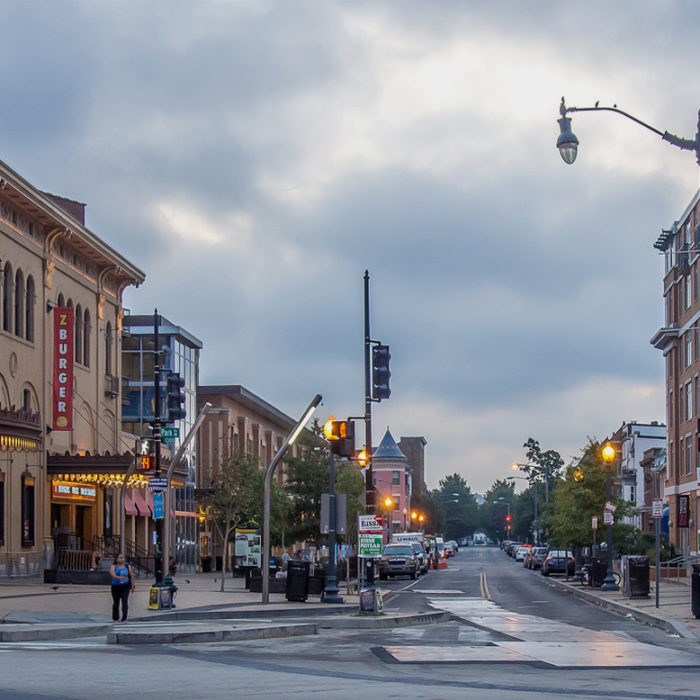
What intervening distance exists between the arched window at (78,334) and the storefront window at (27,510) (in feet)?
25.8

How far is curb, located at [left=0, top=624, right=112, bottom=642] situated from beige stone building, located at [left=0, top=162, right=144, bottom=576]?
45.9 ft


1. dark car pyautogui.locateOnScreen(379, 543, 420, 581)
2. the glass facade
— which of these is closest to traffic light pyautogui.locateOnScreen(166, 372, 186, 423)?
dark car pyautogui.locateOnScreen(379, 543, 420, 581)

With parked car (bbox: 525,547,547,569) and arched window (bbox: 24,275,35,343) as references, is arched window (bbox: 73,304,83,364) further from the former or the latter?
parked car (bbox: 525,547,547,569)

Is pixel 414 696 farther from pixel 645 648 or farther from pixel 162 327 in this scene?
pixel 162 327

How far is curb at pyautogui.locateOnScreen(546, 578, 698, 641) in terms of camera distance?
23.9m

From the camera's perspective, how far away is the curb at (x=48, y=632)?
21438mm

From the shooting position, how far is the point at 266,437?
8956 cm

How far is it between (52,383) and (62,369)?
79cm

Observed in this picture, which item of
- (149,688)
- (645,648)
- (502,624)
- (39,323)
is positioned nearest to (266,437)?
(39,323)

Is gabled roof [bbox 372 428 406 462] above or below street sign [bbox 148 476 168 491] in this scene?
above

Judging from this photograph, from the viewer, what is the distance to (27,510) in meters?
43.9

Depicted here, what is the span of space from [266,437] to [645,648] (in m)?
70.7

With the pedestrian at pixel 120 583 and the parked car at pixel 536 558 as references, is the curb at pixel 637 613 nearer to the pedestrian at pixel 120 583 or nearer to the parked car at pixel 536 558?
the pedestrian at pixel 120 583

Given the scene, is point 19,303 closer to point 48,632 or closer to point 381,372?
point 381,372
